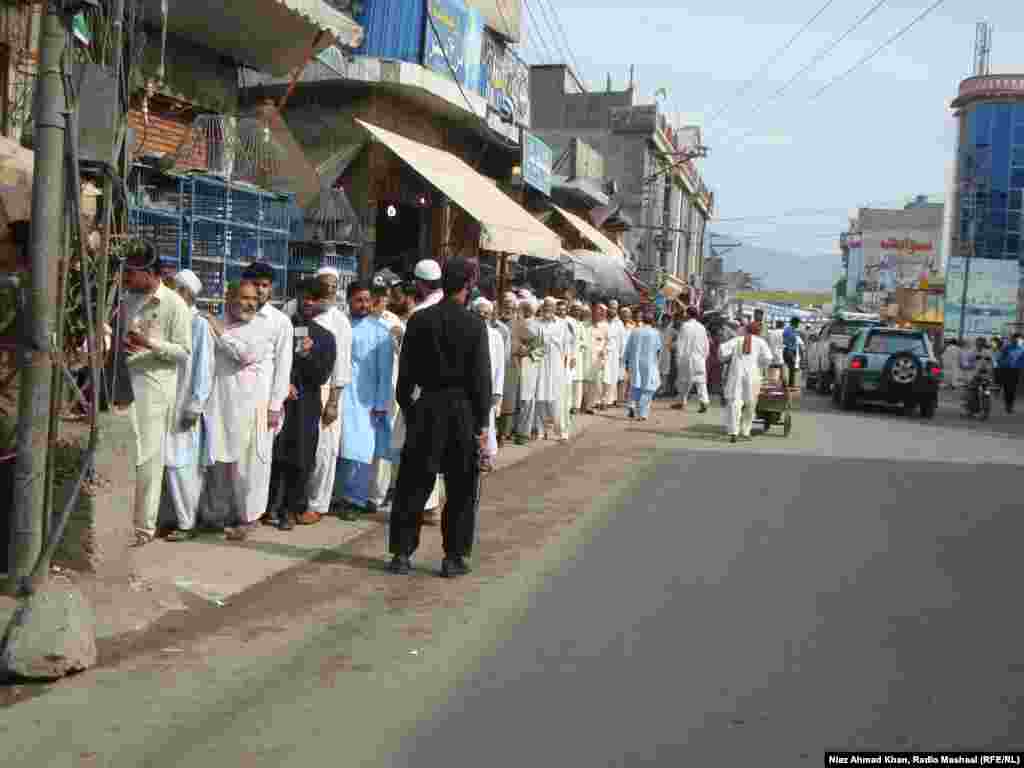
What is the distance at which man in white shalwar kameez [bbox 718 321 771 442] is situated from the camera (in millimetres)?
15227

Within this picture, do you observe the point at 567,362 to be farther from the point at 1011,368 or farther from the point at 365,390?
the point at 1011,368

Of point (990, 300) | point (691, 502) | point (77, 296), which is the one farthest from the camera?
point (990, 300)

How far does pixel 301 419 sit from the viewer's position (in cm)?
799

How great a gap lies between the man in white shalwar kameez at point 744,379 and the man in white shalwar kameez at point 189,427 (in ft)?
30.1

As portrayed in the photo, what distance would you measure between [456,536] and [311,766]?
9.89 ft

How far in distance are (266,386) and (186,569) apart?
1464 mm

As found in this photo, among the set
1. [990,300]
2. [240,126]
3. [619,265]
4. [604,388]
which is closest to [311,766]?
[240,126]

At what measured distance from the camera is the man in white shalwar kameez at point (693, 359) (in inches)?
787

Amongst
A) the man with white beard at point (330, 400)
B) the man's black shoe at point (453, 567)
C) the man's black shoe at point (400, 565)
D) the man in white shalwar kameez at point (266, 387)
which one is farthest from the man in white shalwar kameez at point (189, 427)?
the man's black shoe at point (453, 567)

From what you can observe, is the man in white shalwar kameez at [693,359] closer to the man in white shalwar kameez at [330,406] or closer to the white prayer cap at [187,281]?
the man in white shalwar kameez at [330,406]

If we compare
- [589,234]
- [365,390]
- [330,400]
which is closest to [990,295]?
[589,234]

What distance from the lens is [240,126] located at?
11797 mm

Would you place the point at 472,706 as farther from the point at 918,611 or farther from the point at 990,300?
the point at 990,300

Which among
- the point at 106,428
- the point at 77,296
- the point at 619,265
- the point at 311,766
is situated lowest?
the point at 311,766
